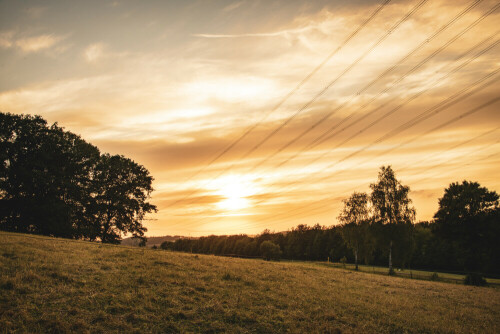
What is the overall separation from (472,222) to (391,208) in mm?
26313

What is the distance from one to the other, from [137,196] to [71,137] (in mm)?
18018

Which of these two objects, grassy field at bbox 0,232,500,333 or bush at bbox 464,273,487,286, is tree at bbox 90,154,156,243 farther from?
bush at bbox 464,273,487,286

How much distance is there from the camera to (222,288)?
18.7 m

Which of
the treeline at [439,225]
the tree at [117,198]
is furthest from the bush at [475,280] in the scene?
the tree at [117,198]

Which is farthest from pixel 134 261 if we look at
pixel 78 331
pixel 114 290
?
pixel 78 331

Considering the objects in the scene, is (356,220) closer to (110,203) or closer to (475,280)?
(475,280)

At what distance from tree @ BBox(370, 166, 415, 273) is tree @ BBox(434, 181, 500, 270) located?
2050cm

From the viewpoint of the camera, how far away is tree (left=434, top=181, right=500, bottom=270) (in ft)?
226

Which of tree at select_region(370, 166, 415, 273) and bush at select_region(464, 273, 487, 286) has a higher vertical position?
tree at select_region(370, 166, 415, 273)

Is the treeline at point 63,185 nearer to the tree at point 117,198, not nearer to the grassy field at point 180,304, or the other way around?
the tree at point 117,198

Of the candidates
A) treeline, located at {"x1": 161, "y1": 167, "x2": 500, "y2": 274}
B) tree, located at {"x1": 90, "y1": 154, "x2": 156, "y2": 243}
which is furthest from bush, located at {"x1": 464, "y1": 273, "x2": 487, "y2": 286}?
tree, located at {"x1": 90, "y1": 154, "x2": 156, "y2": 243}

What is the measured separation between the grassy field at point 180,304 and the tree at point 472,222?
194 feet

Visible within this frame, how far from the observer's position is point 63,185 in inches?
2126

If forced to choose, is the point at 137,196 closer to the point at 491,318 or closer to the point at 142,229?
the point at 142,229
